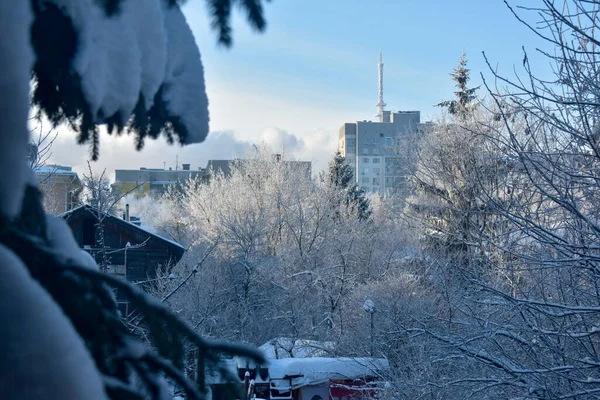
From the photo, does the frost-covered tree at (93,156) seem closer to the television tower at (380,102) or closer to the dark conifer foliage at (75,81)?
the dark conifer foliage at (75,81)

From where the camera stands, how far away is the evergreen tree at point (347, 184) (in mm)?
29641

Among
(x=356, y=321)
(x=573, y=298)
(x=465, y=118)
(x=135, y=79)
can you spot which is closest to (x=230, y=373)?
(x=135, y=79)

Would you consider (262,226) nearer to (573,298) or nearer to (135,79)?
(573,298)

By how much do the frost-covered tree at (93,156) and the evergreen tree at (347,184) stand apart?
2736cm

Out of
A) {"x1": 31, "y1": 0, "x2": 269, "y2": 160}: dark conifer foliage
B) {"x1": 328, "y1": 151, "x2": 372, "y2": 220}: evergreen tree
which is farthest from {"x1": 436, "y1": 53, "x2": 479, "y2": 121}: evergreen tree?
{"x1": 31, "y1": 0, "x2": 269, "y2": 160}: dark conifer foliage

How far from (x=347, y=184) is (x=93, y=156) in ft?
95.1

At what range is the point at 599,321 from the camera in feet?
23.5

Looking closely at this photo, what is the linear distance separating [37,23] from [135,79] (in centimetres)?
26

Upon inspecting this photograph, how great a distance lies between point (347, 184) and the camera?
30.8 m

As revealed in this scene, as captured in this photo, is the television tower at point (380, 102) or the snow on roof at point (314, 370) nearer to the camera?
the snow on roof at point (314, 370)

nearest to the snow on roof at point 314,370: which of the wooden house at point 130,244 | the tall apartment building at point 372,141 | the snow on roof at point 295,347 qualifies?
the snow on roof at point 295,347

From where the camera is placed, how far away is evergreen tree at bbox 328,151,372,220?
97.2ft

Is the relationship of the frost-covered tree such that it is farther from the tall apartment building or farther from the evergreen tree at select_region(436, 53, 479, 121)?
the tall apartment building

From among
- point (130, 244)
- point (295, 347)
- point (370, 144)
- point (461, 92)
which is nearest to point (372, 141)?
point (370, 144)
